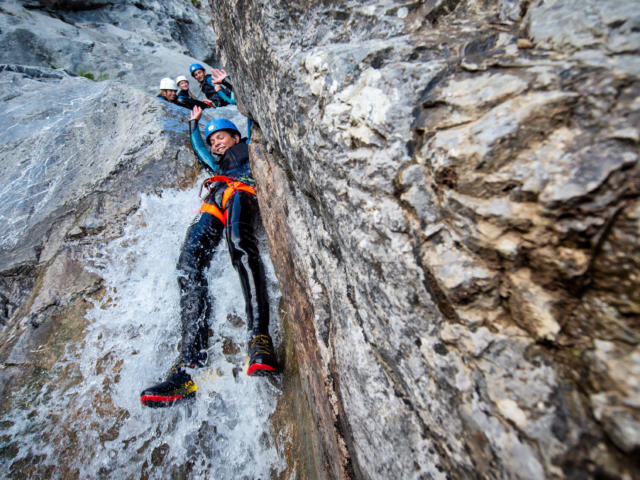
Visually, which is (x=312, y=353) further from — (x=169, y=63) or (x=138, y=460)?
(x=169, y=63)

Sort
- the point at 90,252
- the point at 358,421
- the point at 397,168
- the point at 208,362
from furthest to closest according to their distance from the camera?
the point at 90,252, the point at 208,362, the point at 358,421, the point at 397,168

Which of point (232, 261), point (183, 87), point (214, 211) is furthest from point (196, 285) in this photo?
point (183, 87)

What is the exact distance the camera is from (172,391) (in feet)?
7.39

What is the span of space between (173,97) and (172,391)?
21.9 ft

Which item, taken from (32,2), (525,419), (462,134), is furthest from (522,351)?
(32,2)

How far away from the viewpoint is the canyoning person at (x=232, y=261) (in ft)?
7.65

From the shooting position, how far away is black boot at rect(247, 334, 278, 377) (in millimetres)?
2277

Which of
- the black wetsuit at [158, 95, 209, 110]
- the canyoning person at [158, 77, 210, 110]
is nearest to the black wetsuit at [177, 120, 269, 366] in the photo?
the black wetsuit at [158, 95, 209, 110]

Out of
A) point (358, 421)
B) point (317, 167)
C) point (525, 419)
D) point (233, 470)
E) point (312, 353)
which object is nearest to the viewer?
point (525, 419)

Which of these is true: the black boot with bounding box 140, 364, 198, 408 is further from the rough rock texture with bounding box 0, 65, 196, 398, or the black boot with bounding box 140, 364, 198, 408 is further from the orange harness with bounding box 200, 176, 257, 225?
the orange harness with bounding box 200, 176, 257, 225

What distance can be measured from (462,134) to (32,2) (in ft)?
42.7

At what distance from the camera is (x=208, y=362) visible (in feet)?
8.46

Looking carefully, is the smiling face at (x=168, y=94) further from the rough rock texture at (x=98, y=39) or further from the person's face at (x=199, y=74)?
the person's face at (x=199, y=74)

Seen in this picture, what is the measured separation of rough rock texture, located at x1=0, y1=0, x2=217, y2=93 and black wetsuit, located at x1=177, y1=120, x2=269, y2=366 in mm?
5758
